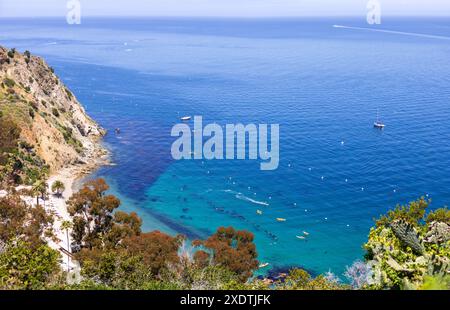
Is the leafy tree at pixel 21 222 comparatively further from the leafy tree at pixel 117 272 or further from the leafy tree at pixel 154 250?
the leafy tree at pixel 117 272

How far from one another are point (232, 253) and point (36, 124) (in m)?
45.6

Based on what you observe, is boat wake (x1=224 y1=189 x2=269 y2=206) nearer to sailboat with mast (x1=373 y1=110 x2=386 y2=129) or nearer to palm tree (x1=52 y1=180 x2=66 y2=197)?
palm tree (x1=52 y1=180 x2=66 y2=197)

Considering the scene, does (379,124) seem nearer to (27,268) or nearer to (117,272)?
(117,272)

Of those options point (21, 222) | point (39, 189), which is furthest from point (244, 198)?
point (21, 222)

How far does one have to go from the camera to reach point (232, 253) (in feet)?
123

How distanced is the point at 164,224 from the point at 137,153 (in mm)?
27597

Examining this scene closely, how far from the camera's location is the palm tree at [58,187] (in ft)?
191

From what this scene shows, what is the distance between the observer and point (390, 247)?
23.4 m

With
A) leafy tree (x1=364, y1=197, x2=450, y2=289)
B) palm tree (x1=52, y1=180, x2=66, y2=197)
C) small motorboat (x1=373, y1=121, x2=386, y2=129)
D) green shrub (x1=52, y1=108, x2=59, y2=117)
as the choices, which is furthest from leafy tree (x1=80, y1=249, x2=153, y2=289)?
small motorboat (x1=373, y1=121, x2=386, y2=129)

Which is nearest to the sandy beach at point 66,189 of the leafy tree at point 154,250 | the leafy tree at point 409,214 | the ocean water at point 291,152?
the ocean water at point 291,152

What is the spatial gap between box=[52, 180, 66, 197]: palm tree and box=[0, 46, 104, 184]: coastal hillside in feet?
7.56

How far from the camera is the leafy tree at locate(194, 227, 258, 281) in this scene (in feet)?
120

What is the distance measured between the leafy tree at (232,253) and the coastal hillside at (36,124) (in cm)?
3035
